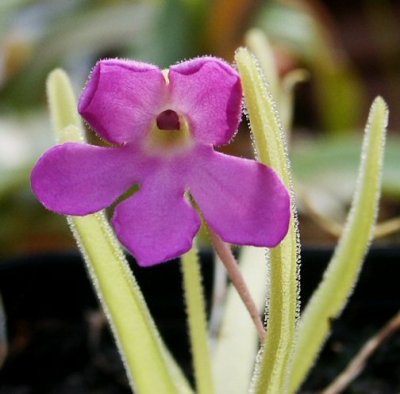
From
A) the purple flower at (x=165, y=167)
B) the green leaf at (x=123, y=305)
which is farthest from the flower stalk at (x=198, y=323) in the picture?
the purple flower at (x=165, y=167)

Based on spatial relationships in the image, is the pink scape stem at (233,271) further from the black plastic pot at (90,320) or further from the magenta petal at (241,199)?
the black plastic pot at (90,320)

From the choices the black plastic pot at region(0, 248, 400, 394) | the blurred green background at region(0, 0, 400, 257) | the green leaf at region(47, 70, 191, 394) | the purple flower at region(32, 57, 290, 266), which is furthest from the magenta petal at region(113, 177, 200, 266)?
the blurred green background at region(0, 0, 400, 257)

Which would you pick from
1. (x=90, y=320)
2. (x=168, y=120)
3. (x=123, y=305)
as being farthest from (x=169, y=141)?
(x=90, y=320)

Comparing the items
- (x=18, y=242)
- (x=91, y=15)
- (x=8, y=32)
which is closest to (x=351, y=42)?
(x=91, y=15)

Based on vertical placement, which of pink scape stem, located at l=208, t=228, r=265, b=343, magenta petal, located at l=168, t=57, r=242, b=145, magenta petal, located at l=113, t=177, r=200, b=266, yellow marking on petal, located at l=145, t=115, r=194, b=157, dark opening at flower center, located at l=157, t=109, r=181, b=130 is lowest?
pink scape stem, located at l=208, t=228, r=265, b=343

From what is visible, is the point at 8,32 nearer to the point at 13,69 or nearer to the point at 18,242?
Result: the point at 13,69

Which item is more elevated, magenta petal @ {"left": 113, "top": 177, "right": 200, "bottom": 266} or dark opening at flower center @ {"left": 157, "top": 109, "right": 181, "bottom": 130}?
dark opening at flower center @ {"left": 157, "top": 109, "right": 181, "bottom": 130}

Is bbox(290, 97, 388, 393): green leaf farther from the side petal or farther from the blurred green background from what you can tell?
the blurred green background
